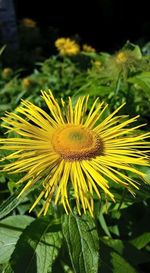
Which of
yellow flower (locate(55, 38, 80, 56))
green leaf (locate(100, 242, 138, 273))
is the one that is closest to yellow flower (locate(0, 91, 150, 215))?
green leaf (locate(100, 242, 138, 273))

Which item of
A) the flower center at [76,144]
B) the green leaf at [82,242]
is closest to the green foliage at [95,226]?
the green leaf at [82,242]

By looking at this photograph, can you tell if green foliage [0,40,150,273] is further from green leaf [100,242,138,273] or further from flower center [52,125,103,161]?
flower center [52,125,103,161]

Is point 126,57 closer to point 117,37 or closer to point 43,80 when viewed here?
point 43,80

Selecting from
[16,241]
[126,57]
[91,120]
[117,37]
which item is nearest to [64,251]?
[16,241]

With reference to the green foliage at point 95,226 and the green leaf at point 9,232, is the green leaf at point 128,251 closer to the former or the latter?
the green foliage at point 95,226

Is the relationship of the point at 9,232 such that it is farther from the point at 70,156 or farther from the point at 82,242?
the point at 70,156

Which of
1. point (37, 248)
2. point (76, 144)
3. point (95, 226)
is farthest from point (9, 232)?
point (76, 144)
